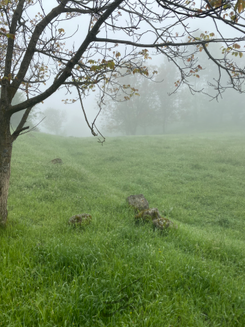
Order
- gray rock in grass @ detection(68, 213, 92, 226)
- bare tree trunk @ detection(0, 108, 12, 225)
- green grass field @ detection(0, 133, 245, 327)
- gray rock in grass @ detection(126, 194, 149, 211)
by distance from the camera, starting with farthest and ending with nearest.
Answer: gray rock in grass @ detection(126, 194, 149, 211) → gray rock in grass @ detection(68, 213, 92, 226) → bare tree trunk @ detection(0, 108, 12, 225) → green grass field @ detection(0, 133, 245, 327)

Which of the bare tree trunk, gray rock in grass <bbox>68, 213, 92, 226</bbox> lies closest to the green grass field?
gray rock in grass <bbox>68, 213, 92, 226</bbox>

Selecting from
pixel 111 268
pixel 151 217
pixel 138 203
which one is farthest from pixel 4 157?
pixel 138 203

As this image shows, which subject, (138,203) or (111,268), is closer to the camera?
(111,268)

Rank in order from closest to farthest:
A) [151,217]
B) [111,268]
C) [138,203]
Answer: [111,268], [151,217], [138,203]

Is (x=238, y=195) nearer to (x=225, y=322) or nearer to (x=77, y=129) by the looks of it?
(x=225, y=322)

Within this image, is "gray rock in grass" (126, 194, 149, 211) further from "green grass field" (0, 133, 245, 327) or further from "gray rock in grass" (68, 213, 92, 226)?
"gray rock in grass" (68, 213, 92, 226)

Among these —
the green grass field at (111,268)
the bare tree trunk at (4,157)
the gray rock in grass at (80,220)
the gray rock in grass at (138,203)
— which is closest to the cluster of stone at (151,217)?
the gray rock in grass at (138,203)

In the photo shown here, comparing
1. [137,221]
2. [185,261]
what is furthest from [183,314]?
[137,221]

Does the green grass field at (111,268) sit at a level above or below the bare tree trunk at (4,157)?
below

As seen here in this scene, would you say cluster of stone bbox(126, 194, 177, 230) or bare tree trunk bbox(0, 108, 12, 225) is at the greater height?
bare tree trunk bbox(0, 108, 12, 225)

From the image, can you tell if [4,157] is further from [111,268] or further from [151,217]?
[151,217]

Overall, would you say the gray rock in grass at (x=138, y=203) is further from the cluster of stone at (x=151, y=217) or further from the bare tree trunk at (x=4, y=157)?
the bare tree trunk at (x=4, y=157)

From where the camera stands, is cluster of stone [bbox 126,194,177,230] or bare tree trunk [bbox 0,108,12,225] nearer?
bare tree trunk [bbox 0,108,12,225]

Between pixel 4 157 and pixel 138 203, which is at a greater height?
pixel 4 157
